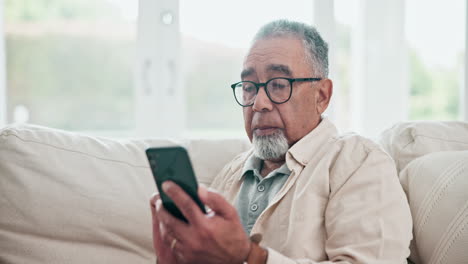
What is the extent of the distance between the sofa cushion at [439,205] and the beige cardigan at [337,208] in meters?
0.11

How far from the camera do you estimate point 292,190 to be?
4.11 ft

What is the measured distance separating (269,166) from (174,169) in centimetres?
63

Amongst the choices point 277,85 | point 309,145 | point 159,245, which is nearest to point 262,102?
point 277,85

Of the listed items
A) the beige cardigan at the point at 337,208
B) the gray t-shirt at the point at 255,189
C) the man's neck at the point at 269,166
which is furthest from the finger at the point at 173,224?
the man's neck at the point at 269,166

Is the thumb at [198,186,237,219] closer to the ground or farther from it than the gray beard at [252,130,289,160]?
closer to the ground

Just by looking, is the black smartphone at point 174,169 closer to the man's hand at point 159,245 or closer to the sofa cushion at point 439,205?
the man's hand at point 159,245

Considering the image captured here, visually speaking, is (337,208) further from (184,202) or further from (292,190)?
(184,202)

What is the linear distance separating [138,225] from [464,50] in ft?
8.01

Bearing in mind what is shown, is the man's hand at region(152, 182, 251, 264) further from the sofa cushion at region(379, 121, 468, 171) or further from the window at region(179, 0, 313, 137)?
the window at region(179, 0, 313, 137)

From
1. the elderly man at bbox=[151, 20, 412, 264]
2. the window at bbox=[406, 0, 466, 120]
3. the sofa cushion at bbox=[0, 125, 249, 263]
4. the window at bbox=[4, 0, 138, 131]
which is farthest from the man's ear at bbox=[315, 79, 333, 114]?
the window at bbox=[406, 0, 466, 120]

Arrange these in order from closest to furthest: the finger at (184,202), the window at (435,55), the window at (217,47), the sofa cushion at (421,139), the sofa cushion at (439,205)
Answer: the finger at (184,202)
the sofa cushion at (439,205)
the sofa cushion at (421,139)
the window at (217,47)
the window at (435,55)

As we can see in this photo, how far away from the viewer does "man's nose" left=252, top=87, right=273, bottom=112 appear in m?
1.32

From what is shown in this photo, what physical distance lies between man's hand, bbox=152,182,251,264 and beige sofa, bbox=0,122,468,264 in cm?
48

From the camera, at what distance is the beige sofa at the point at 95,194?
1.22 metres
